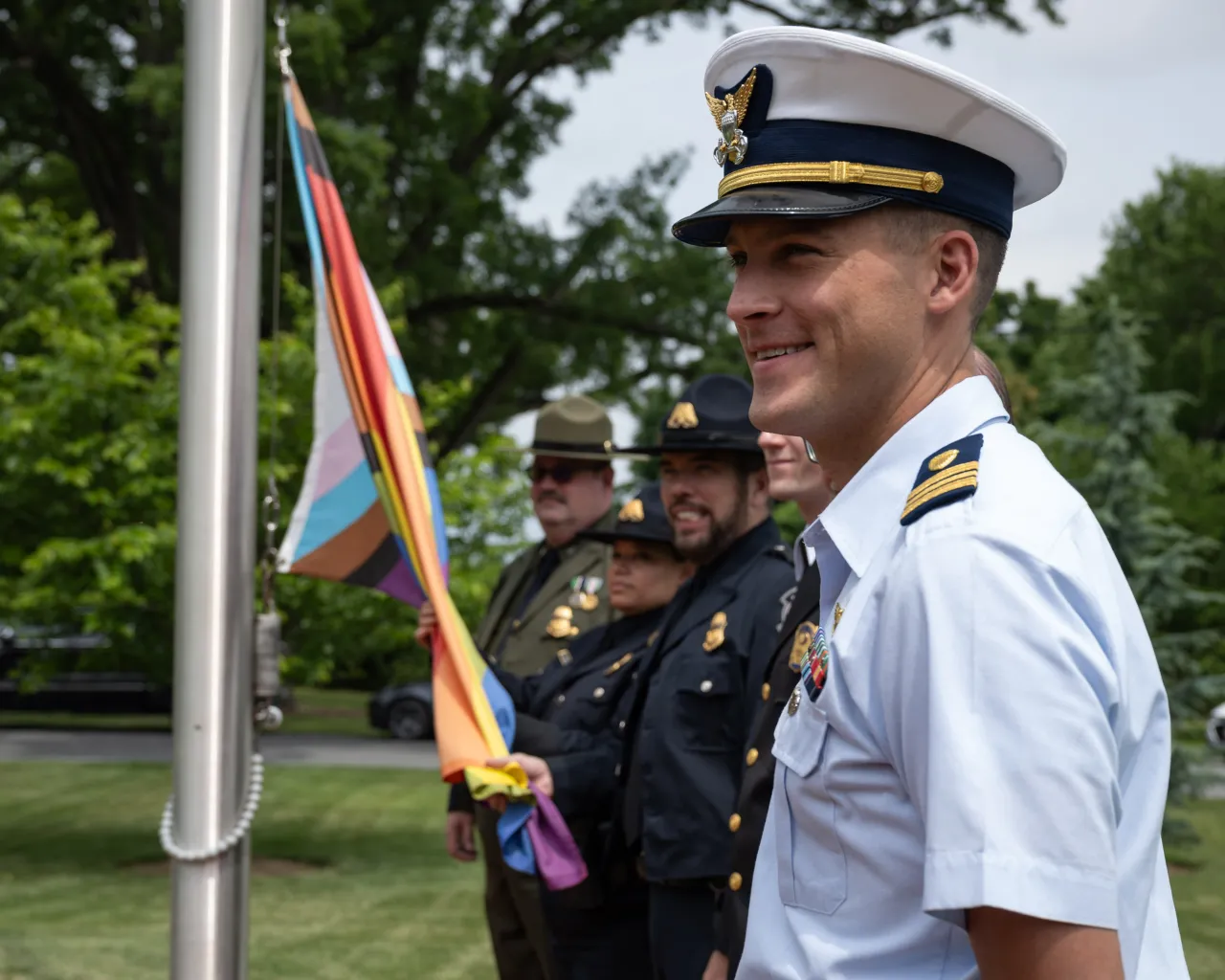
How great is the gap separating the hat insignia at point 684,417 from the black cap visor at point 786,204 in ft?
9.99

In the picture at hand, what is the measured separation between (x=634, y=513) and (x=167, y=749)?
17490 mm

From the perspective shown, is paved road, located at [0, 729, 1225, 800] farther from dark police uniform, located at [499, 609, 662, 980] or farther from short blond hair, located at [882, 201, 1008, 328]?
short blond hair, located at [882, 201, 1008, 328]

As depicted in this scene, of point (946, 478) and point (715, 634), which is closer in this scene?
point (946, 478)

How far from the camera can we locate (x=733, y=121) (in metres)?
1.73

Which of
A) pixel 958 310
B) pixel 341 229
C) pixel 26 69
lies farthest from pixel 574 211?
pixel 958 310

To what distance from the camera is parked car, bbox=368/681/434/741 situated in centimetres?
2330

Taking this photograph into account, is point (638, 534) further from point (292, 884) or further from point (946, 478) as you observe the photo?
point (292, 884)

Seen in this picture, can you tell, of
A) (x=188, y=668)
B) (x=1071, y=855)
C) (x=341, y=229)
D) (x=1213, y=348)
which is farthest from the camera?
(x=1213, y=348)

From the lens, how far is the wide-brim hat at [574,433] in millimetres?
6176

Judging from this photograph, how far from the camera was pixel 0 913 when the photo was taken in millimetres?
9508

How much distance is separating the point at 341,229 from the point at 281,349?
7.19 m

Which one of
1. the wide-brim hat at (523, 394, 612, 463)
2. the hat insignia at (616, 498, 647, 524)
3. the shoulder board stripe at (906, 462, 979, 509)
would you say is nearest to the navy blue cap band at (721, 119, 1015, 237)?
the shoulder board stripe at (906, 462, 979, 509)

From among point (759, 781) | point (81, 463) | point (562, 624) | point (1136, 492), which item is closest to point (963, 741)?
point (759, 781)

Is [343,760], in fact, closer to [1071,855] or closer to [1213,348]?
[1071,855]
